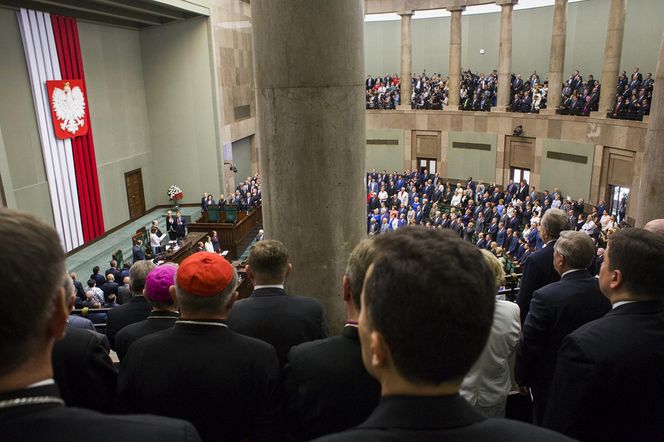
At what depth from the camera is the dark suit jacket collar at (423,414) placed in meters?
1.12

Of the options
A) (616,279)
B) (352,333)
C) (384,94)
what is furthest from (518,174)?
(352,333)

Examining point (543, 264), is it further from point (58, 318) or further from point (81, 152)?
point (81, 152)

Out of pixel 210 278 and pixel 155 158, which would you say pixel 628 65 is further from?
pixel 210 278

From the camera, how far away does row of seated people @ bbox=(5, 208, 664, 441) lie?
1135 millimetres

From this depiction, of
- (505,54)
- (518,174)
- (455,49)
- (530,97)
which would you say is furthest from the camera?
(518,174)

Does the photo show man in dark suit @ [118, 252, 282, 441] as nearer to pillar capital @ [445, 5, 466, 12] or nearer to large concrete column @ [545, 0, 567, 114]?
large concrete column @ [545, 0, 567, 114]

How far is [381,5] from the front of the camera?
26375mm

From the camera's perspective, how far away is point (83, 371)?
2305 millimetres

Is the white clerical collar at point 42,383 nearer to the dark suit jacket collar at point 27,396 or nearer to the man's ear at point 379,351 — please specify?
the dark suit jacket collar at point 27,396

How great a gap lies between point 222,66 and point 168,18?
2.84 m

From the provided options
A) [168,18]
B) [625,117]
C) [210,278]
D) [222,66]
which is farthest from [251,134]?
[210,278]

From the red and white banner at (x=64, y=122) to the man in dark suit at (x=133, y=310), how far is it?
12.8 metres

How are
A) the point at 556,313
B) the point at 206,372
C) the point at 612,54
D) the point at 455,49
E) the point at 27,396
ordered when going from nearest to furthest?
the point at 27,396
the point at 206,372
the point at 556,313
the point at 612,54
the point at 455,49

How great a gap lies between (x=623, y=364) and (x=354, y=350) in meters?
1.21
